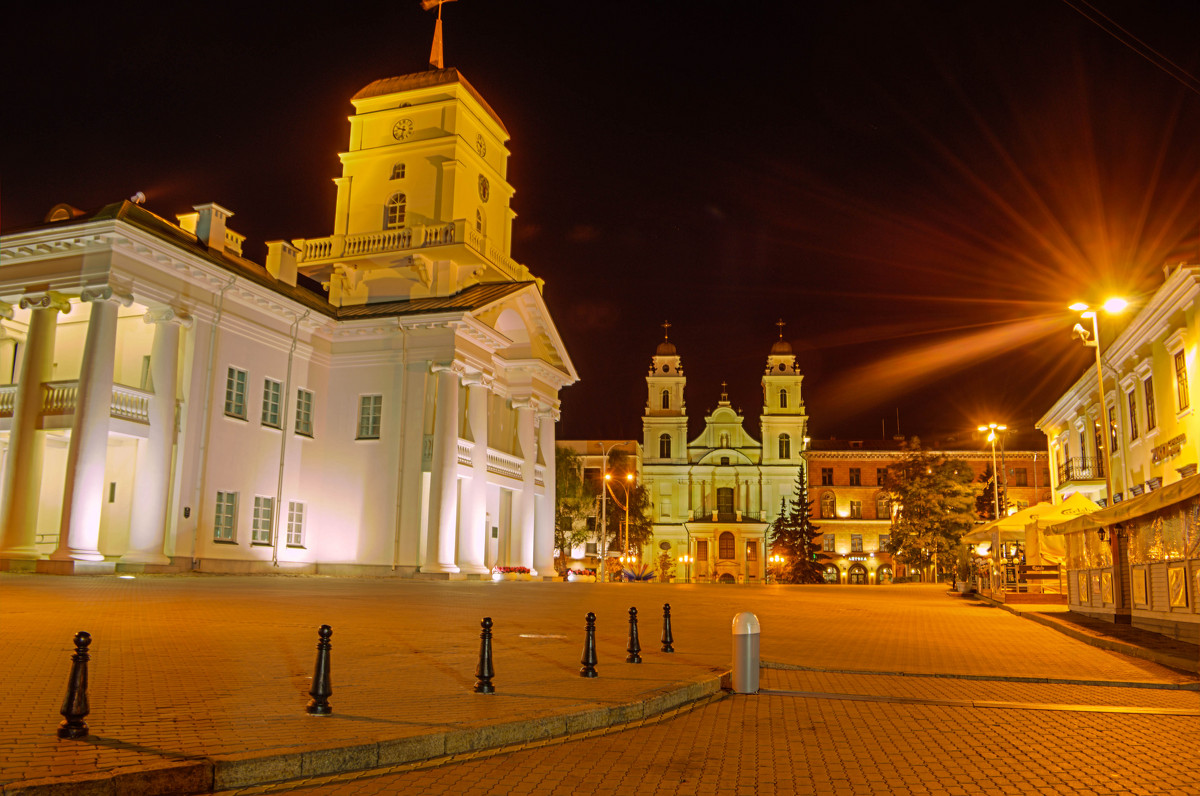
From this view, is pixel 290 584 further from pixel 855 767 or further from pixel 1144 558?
pixel 855 767

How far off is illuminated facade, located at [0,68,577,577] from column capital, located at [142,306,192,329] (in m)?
0.10

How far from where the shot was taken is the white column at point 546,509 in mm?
43125

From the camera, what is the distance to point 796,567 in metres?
84.9

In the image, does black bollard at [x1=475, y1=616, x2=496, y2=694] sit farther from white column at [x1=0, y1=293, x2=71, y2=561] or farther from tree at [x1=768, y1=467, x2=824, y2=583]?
tree at [x1=768, y1=467, x2=824, y2=583]

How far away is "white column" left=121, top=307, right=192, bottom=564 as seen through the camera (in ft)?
87.5

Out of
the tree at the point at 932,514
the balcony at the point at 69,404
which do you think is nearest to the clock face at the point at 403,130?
the balcony at the point at 69,404

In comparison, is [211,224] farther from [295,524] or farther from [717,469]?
[717,469]

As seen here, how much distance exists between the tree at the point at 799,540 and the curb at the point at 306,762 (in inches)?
3137

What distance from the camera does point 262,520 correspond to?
106 feet

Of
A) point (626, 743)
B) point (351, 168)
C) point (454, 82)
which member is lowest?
point (626, 743)

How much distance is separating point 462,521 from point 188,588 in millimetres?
15249

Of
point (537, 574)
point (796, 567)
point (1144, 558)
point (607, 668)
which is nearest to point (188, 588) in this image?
point (607, 668)

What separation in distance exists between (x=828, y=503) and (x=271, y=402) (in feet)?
235

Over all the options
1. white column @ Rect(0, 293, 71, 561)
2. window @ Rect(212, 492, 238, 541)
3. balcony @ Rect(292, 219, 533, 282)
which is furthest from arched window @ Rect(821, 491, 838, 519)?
white column @ Rect(0, 293, 71, 561)
